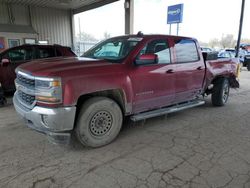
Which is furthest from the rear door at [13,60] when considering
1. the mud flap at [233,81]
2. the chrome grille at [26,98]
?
the mud flap at [233,81]

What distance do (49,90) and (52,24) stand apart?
14.7 metres

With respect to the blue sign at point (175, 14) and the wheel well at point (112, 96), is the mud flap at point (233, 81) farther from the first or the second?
the blue sign at point (175, 14)

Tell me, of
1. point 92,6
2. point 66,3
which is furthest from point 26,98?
point 66,3

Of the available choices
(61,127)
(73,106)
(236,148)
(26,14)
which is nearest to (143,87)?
(73,106)

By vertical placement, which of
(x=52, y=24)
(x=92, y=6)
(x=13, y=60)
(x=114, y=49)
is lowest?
(x=13, y=60)

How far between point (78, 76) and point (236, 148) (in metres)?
2.84

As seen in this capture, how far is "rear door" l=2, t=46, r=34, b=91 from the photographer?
6.24 m

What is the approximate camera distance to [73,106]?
281cm

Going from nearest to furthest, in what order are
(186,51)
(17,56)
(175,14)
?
(186,51) < (17,56) < (175,14)

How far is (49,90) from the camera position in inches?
105

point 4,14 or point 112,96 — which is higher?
point 4,14

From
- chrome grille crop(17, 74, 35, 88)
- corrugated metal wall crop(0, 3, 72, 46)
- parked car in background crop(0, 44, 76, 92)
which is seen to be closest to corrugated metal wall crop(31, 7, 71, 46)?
corrugated metal wall crop(0, 3, 72, 46)

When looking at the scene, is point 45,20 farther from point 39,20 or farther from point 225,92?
point 225,92

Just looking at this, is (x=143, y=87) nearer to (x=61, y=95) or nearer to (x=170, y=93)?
(x=170, y=93)
